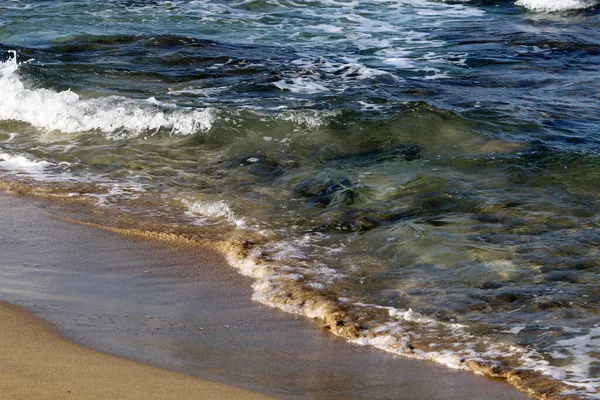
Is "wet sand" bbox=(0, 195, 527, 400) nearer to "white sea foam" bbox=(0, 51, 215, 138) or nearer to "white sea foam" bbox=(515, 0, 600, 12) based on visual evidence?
"white sea foam" bbox=(0, 51, 215, 138)

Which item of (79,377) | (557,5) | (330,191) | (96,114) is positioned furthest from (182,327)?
(557,5)

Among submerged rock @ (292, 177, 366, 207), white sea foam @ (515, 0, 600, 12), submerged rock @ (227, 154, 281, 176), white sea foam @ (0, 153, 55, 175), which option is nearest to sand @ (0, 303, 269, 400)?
submerged rock @ (292, 177, 366, 207)

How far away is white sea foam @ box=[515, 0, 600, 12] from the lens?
54.0 feet

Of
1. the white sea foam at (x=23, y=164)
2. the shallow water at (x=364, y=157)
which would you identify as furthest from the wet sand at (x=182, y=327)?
the white sea foam at (x=23, y=164)

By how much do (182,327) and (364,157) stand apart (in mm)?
3916

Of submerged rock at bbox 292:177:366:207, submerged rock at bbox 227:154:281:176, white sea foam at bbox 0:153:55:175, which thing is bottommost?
white sea foam at bbox 0:153:55:175

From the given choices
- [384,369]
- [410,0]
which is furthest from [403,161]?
[410,0]

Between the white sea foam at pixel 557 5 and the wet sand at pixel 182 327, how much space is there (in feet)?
41.3

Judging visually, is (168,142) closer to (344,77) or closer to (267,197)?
(267,197)

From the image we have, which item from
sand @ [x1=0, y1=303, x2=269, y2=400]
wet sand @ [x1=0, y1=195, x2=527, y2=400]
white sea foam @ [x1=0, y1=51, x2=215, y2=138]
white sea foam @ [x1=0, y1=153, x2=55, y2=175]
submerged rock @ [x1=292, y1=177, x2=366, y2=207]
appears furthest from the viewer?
white sea foam @ [x1=0, y1=51, x2=215, y2=138]

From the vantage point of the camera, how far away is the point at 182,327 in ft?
14.9

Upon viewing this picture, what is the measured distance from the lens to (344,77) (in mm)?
11094

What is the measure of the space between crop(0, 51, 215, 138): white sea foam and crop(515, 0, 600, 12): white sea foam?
9.56 metres

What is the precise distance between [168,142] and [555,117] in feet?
13.5
